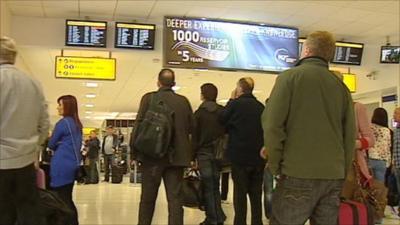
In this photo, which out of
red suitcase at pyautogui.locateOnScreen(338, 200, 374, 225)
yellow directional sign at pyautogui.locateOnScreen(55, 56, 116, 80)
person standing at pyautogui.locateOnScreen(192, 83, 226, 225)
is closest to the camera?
red suitcase at pyautogui.locateOnScreen(338, 200, 374, 225)

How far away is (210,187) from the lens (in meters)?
4.95

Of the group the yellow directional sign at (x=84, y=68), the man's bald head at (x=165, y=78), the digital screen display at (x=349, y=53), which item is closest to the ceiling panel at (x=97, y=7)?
the yellow directional sign at (x=84, y=68)

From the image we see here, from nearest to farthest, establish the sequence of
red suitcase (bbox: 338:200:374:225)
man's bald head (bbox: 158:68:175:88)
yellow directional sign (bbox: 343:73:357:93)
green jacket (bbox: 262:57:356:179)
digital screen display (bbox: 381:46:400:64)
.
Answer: green jacket (bbox: 262:57:356:179), red suitcase (bbox: 338:200:374:225), man's bald head (bbox: 158:68:175:88), digital screen display (bbox: 381:46:400:64), yellow directional sign (bbox: 343:73:357:93)

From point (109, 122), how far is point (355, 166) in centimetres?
2455

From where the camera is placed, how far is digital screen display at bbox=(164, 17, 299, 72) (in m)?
7.06

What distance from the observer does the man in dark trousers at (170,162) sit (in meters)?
3.95

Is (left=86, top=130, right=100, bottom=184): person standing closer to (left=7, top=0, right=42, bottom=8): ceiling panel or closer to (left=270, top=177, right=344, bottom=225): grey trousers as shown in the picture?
(left=7, top=0, right=42, bottom=8): ceiling panel

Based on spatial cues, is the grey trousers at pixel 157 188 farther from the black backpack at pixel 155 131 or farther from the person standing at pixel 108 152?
the person standing at pixel 108 152

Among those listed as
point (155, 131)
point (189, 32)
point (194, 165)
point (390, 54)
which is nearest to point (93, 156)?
point (189, 32)

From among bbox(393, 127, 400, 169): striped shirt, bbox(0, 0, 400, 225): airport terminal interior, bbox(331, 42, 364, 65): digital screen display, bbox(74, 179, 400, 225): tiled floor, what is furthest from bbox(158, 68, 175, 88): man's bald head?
bbox(331, 42, 364, 65): digital screen display

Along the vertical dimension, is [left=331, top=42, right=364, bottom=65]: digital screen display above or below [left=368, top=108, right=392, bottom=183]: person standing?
above

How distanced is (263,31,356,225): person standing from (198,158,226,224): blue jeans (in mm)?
2286

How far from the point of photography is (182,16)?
7266 mm

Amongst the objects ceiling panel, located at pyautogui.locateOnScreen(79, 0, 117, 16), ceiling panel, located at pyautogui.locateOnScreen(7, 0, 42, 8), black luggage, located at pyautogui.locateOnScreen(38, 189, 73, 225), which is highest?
ceiling panel, located at pyautogui.locateOnScreen(79, 0, 117, 16)
